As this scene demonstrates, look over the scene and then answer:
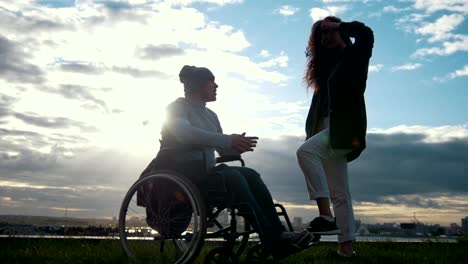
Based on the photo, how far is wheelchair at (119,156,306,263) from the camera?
3.67 metres

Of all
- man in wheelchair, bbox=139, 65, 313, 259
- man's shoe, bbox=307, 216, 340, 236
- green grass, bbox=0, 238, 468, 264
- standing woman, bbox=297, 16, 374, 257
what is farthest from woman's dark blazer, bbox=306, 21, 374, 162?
green grass, bbox=0, 238, 468, 264

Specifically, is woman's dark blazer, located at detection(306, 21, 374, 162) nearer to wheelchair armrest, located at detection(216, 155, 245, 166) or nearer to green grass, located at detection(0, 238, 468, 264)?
wheelchair armrest, located at detection(216, 155, 245, 166)

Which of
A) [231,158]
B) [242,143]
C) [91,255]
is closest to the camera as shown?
[242,143]

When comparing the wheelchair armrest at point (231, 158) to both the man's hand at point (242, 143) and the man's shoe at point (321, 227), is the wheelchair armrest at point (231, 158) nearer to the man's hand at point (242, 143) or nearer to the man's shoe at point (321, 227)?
the man's hand at point (242, 143)

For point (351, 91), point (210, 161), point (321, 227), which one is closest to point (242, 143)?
point (210, 161)

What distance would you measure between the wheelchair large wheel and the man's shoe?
88 centimetres

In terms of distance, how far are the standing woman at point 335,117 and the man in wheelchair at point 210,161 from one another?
397 millimetres

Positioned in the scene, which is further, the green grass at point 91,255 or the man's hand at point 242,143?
the green grass at point 91,255

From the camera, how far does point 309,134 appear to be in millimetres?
4711

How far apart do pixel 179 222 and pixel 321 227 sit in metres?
1.10

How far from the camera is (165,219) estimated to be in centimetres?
393

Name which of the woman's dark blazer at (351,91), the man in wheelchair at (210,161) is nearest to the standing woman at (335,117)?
the woman's dark blazer at (351,91)

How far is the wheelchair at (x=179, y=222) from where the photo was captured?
3.67 metres

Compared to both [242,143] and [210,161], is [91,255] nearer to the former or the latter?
[210,161]
